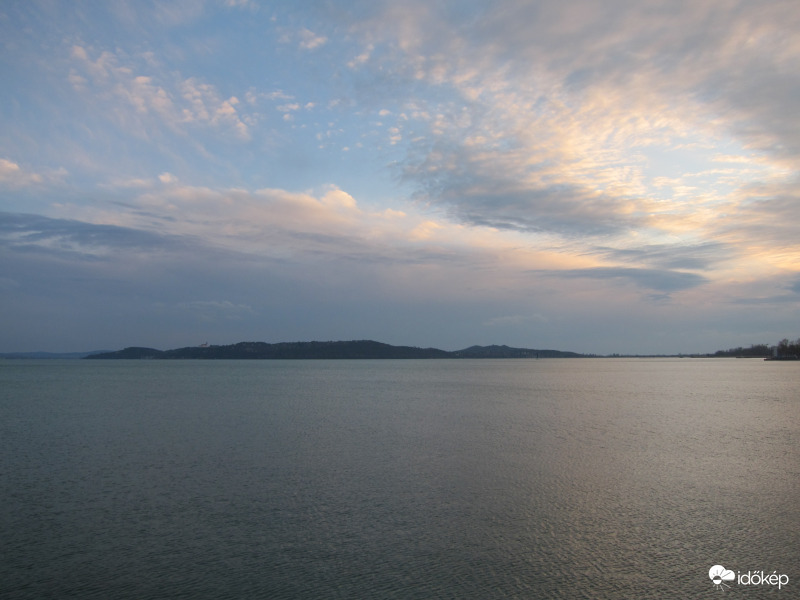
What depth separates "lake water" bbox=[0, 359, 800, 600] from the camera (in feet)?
27.7

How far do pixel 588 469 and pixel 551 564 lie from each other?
7.79 metres

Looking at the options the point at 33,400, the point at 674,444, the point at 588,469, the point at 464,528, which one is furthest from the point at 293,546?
the point at 33,400

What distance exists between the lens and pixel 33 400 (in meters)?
39.2

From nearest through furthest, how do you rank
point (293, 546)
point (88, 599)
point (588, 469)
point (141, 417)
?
point (88, 599), point (293, 546), point (588, 469), point (141, 417)

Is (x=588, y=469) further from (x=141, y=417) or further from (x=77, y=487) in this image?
(x=141, y=417)

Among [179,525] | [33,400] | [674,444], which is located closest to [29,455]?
[179,525]

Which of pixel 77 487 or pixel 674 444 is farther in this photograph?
pixel 674 444

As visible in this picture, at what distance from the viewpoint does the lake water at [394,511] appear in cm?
844

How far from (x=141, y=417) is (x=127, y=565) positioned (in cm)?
2195

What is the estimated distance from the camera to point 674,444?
20.7 metres

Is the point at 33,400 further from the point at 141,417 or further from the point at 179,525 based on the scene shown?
the point at 179,525

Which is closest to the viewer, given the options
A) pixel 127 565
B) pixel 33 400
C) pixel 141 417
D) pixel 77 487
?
pixel 127 565

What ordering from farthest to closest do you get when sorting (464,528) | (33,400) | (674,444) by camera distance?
(33,400) < (674,444) < (464,528)

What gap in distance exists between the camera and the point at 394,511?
11.8 metres
